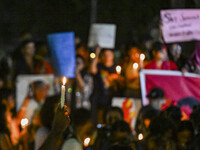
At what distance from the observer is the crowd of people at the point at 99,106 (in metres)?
5.14

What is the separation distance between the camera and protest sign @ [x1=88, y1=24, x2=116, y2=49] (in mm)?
8602

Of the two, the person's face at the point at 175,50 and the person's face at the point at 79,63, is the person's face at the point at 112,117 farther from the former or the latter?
the person's face at the point at 79,63

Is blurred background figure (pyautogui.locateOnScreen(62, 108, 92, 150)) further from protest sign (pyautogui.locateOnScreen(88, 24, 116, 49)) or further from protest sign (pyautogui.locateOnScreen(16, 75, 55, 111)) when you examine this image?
protest sign (pyautogui.locateOnScreen(88, 24, 116, 49))

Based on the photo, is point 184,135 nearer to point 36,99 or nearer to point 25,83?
point 36,99

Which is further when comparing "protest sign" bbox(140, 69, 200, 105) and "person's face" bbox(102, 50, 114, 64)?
"person's face" bbox(102, 50, 114, 64)

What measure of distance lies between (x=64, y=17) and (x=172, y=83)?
646 centimetres

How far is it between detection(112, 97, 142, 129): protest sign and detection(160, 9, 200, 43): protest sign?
3.61ft

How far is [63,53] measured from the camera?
28.1 ft

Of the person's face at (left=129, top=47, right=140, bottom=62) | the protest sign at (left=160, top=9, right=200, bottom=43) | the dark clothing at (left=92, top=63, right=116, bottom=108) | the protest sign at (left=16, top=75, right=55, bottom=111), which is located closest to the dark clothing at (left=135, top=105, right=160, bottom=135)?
the protest sign at (left=160, top=9, right=200, bottom=43)

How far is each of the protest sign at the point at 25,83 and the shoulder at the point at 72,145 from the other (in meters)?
3.53

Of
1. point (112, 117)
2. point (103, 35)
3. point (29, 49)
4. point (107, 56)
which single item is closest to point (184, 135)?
point (112, 117)

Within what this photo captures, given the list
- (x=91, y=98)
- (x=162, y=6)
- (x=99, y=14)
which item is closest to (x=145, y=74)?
(x=91, y=98)

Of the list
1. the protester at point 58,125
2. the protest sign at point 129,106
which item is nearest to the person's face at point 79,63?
the protest sign at point 129,106

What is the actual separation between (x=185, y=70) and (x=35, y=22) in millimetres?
6691
